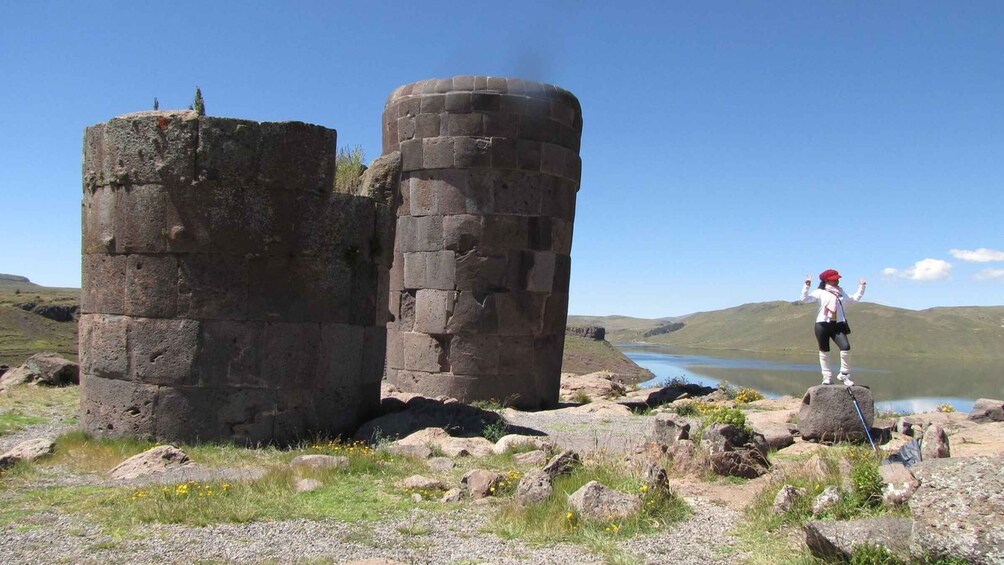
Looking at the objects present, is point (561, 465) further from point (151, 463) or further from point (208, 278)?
point (208, 278)

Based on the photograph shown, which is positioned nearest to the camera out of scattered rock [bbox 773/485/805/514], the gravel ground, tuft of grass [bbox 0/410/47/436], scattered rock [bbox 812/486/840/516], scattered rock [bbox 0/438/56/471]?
the gravel ground

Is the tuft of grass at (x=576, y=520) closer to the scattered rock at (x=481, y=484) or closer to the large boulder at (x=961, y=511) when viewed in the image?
the scattered rock at (x=481, y=484)

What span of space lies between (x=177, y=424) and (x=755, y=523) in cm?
564

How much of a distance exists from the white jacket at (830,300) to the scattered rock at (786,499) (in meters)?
3.87

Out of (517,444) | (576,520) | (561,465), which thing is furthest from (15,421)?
(576,520)

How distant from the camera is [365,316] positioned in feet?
30.9

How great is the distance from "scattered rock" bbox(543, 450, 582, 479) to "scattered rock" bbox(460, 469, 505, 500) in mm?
383

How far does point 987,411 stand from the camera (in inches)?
436

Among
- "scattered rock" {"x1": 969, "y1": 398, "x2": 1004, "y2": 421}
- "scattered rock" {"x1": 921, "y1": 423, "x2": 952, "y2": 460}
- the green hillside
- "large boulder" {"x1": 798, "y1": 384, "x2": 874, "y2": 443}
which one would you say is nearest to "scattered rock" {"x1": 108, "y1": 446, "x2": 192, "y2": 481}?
"large boulder" {"x1": 798, "y1": 384, "x2": 874, "y2": 443}

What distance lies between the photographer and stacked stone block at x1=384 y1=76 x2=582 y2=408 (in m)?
12.6

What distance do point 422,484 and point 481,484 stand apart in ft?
1.61

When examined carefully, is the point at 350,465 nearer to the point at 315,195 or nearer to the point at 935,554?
the point at 315,195

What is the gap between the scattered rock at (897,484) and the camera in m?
4.97

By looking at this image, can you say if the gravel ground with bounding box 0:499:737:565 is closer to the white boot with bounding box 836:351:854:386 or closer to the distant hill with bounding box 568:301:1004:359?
the white boot with bounding box 836:351:854:386
